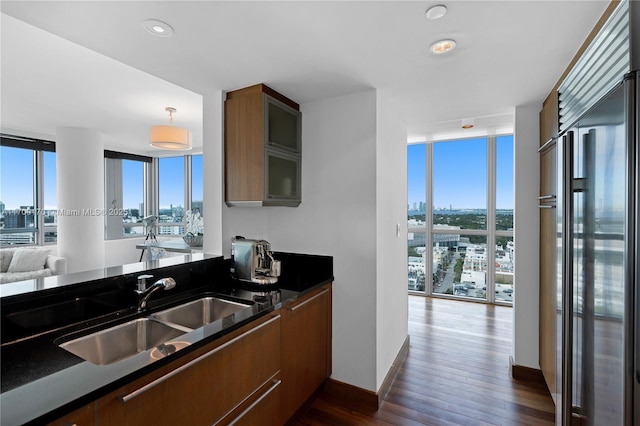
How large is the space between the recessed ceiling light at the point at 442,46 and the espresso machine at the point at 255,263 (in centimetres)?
166

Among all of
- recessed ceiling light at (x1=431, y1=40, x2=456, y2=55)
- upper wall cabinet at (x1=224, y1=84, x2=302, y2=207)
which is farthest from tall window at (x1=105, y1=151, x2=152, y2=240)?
recessed ceiling light at (x1=431, y1=40, x2=456, y2=55)

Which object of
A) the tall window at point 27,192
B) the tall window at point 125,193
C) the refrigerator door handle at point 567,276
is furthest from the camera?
the tall window at point 125,193

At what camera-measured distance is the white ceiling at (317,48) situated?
4.57ft

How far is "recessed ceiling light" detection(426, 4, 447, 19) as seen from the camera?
136cm

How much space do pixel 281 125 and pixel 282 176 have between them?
1.31 ft

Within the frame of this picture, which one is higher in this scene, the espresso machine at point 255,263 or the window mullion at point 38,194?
the window mullion at point 38,194

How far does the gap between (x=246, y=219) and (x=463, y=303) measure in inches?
146

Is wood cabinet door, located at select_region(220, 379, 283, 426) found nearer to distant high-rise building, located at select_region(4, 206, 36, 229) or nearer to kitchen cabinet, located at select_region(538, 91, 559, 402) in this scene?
kitchen cabinet, located at select_region(538, 91, 559, 402)

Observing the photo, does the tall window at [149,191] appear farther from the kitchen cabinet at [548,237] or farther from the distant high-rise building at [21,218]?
the kitchen cabinet at [548,237]

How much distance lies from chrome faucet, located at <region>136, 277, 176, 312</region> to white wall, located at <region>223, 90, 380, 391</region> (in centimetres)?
83

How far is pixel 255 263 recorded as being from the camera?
7.40ft

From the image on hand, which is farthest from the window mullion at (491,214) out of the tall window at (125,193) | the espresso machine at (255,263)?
the tall window at (125,193)

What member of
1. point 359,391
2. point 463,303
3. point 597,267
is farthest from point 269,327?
point 463,303

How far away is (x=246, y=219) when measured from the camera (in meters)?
2.66
